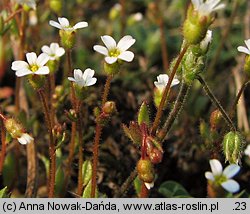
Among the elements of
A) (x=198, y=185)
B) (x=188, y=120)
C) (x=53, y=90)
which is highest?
(x=53, y=90)

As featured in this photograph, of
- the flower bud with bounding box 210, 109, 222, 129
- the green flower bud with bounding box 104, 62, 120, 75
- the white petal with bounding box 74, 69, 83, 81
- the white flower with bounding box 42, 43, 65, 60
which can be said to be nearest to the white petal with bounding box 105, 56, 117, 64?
the green flower bud with bounding box 104, 62, 120, 75

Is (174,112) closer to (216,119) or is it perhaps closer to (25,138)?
(216,119)

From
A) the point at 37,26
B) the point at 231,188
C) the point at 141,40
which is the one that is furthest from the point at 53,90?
the point at 141,40

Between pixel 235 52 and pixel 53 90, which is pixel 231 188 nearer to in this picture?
pixel 53 90

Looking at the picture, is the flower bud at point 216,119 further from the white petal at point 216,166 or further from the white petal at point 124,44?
the white petal at point 124,44

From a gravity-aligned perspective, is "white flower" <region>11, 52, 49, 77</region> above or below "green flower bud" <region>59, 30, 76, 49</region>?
below

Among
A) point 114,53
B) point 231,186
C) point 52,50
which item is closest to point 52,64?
point 52,50

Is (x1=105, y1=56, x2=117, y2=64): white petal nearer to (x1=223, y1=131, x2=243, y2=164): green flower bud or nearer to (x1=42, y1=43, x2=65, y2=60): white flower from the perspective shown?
(x1=42, y1=43, x2=65, y2=60): white flower

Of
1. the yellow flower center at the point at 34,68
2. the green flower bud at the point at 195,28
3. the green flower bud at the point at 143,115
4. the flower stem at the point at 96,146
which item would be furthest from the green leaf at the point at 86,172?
the green flower bud at the point at 195,28
